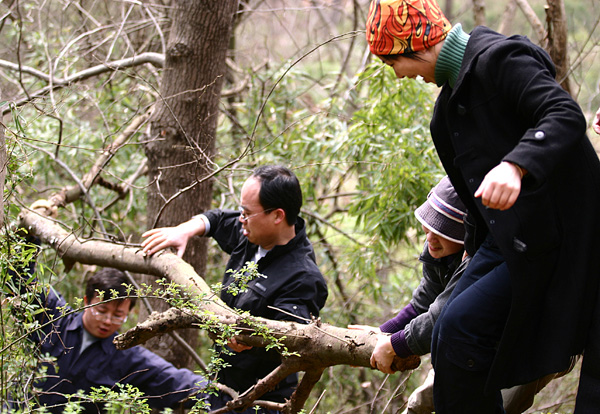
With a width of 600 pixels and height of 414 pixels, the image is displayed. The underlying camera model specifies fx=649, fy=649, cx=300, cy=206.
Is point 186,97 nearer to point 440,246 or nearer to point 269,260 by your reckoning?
point 269,260

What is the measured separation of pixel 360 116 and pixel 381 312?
1.81 m

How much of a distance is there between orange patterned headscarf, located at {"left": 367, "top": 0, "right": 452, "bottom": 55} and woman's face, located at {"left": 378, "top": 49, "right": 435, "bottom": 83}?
2 cm

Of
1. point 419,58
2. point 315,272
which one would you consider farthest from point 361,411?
point 419,58

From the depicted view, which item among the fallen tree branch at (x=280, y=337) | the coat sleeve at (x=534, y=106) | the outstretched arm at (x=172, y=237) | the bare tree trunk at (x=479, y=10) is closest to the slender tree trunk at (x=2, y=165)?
the fallen tree branch at (x=280, y=337)

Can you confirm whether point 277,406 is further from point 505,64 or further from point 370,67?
point 370,67

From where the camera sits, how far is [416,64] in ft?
5.88

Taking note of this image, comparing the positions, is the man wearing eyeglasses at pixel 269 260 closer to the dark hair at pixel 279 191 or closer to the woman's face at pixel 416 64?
the dark hair at pixel 279 191

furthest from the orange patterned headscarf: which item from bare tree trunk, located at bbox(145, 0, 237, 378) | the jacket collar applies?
the jacket collar

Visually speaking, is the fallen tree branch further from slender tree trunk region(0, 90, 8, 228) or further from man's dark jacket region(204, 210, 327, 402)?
slender tree trunk region(0, 90, 8, 228)

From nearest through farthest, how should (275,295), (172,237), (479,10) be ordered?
(275,295)
(172,237)
(479,10)

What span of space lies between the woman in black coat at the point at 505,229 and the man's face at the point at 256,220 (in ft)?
3.63

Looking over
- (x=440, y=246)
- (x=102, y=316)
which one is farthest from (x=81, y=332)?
(x=440, y=246)

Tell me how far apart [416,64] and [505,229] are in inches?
20.4

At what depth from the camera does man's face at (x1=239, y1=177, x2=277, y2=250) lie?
8.99ft
